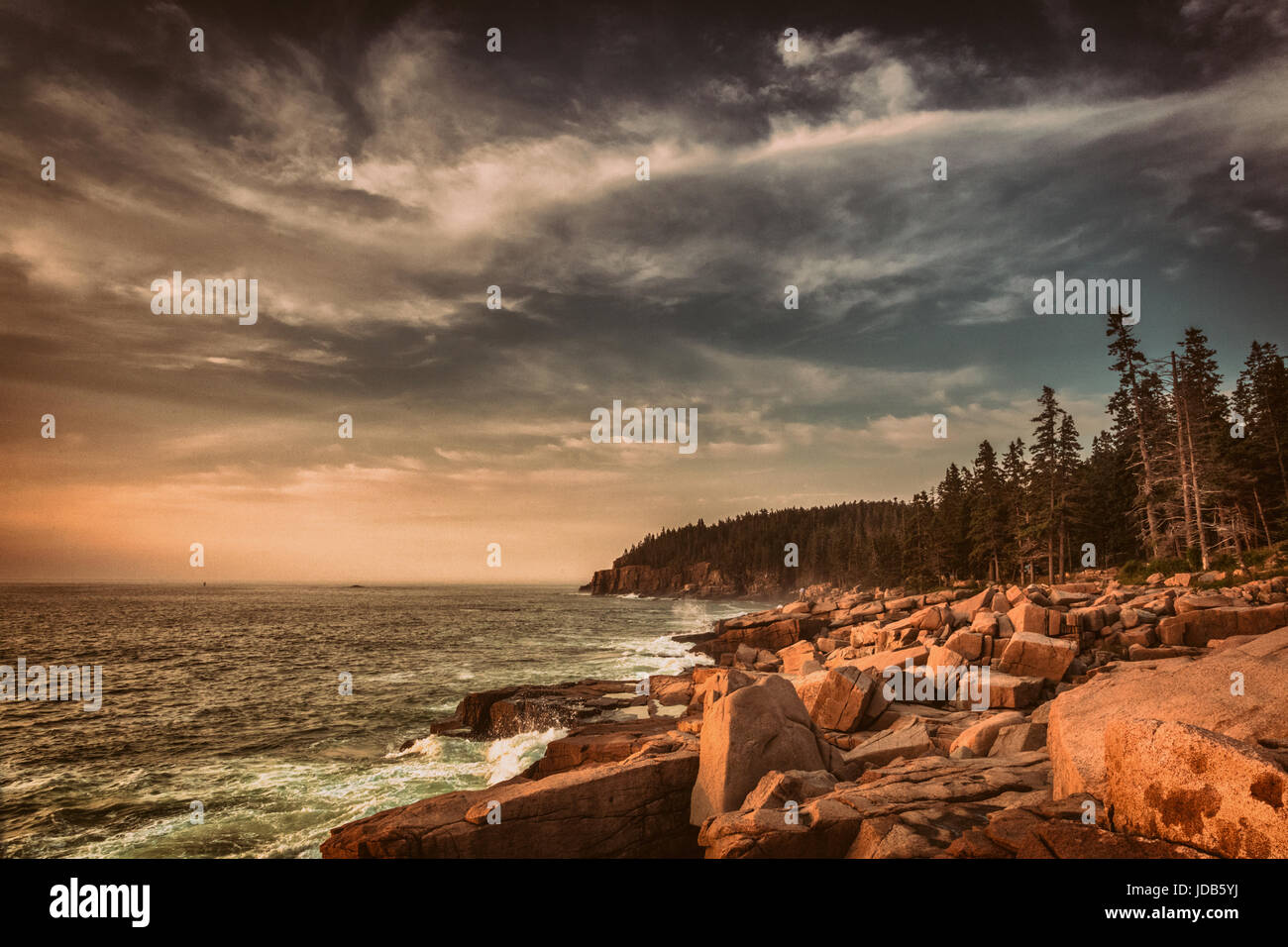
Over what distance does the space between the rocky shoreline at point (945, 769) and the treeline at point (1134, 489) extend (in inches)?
1141

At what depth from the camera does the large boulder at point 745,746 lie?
1026 centimetres

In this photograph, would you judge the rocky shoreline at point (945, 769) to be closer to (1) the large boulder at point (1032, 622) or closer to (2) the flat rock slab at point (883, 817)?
(2) the flat rock slab at point (883, 817)

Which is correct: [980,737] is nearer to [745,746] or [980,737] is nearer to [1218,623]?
[745,746]

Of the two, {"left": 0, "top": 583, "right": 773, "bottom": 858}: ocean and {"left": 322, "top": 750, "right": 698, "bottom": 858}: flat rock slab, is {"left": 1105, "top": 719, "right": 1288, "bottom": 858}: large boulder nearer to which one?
{"left": 322, "top": 750, "right": 698, "bottom": 858}: flat rock slab

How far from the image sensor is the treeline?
41.8 meters

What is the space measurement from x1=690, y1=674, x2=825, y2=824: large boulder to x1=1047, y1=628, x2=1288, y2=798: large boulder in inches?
168

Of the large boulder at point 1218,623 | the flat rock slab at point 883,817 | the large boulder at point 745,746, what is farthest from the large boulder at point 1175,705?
the large boulder at point 1218,623

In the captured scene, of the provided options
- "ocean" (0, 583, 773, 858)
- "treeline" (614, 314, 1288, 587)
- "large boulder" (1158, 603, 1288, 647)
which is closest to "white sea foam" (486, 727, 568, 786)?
A: "ocean" (0, 583, 773, 858)

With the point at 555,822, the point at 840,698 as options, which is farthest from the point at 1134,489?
the point at 555,822

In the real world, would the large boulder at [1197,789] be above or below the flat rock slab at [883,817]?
above
